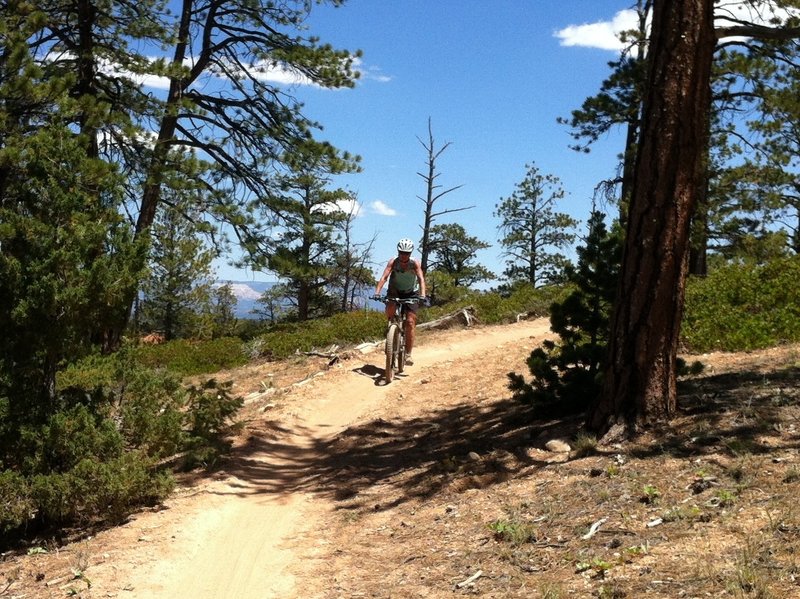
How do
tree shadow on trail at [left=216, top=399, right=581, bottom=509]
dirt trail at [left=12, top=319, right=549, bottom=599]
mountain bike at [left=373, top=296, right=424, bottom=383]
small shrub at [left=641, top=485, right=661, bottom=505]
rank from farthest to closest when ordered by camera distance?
mountain bike at [left=373, top=296, right=424, bottom=383] < tree shadow on trail at [left=216, top=399, right=581, bottom=509] < dirt trail at [left=12, top=319, right=549, bottom=599] < small shrub at [left=641, top=485, right=661, bottom=505]

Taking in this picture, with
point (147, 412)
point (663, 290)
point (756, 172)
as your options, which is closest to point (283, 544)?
point (147, 412)

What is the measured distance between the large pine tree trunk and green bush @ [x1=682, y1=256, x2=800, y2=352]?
205 inches

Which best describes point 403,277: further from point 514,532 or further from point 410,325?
point 514,532

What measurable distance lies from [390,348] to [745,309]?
6.12m

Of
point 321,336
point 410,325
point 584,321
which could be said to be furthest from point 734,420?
point 321,336

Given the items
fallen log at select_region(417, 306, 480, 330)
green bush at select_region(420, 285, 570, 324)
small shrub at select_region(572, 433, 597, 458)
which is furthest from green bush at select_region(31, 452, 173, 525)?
green bush at select_region(420, 285, 570, 324)

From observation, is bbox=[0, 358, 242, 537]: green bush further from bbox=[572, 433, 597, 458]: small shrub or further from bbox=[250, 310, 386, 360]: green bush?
bbox=[250, 310, 386, 360]: green bush

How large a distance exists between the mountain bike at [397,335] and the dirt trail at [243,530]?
3.68ft

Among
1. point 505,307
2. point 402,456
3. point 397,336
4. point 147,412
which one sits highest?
point 505,307

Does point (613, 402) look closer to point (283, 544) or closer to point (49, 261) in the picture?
point (283, 544)

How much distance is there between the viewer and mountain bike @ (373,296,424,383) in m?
10.7

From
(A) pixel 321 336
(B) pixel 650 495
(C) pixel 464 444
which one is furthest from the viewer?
(A) pixel 321 336

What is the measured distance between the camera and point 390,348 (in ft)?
35.8

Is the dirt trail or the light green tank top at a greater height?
the light green tank top
